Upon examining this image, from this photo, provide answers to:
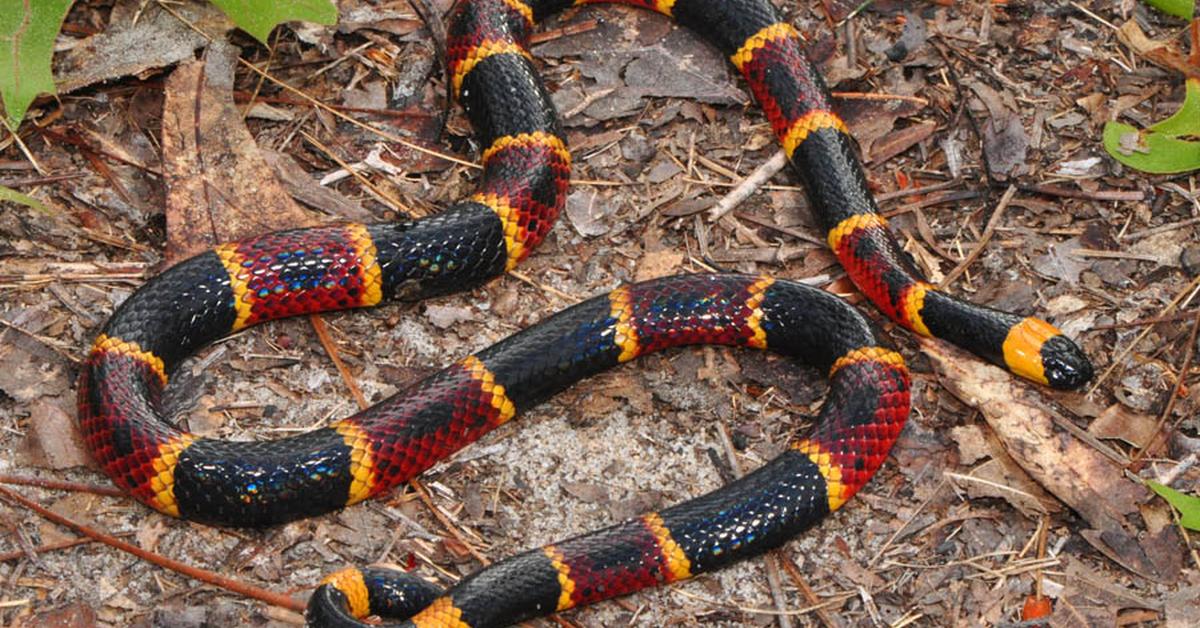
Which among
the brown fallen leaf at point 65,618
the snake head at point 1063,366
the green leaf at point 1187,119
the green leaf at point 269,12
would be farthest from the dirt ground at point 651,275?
the green leaf at point 269,12

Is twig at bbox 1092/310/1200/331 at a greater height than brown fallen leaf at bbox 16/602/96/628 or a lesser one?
lesser

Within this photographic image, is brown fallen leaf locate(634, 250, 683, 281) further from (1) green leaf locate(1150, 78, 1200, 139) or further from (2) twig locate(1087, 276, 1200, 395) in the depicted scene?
(1) green leaf locate(1150, 78, 1200, 139)

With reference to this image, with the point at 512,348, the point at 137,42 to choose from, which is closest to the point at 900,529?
the point at 512,348

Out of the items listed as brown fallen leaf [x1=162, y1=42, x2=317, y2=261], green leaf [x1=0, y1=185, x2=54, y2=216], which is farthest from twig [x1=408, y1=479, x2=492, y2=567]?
green leaf [x1=0, y1=185, x2=54, y2=216]

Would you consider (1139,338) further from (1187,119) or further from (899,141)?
(899,141)

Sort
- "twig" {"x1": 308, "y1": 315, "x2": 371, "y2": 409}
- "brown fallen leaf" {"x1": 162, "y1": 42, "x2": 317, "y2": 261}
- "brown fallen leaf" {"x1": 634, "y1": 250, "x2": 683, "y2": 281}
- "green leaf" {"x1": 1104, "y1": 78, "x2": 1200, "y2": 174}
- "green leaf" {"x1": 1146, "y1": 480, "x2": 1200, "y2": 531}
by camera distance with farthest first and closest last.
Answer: "green leaf" {"x1": 1104, "y1": 78, "x2": 1200, "y2": 174} → "brown fallen leaf" {"x1": 634, "y1": 250, "x2": 683, "y2": 281} → "brown fallen leaf" {"x1": 162, "y1": 42, "x2": 317, "y2": 261} → "twig" {"x1": 308, "y1": 315, "x2": 371, "y2": 409} → "green leaf" {"x1": 1146, "y1": 480, "x2": 1200, "y2": 531}

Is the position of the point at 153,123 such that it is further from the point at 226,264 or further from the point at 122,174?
the point at 226,264

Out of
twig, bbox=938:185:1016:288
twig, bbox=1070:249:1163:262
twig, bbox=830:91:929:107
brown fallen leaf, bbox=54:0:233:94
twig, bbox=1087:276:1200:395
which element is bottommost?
twig, bbox=1087:276:1200:395
